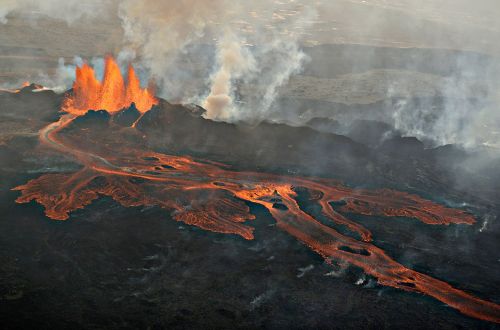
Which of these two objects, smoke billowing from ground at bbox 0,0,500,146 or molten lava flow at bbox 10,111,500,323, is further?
smoke billowing from ground at bbox 0,0,500,146

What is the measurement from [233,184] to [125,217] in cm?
952

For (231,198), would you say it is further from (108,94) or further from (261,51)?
(261,51)

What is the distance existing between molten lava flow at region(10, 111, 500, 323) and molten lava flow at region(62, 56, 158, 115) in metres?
8.56

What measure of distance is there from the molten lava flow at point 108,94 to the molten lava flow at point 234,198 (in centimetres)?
856

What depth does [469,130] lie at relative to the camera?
62.8m

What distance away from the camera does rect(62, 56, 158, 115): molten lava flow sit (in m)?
54.7

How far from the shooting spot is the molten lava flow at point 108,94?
5472 centimetres

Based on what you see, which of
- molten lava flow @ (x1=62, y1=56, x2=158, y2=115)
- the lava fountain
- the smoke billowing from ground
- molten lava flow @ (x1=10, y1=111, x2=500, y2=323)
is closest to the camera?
the lava fountain

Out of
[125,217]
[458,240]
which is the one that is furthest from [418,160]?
[125,217]

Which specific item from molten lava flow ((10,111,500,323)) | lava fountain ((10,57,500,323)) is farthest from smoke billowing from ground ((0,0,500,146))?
→ molten lava flow ((10,111,500,323))

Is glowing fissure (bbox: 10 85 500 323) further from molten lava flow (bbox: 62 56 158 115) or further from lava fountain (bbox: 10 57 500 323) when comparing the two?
molten lava flow (bbox: 62 56 158 115)

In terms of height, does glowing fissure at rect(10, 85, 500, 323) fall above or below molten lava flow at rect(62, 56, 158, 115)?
below

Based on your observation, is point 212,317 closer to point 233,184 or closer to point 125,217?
point 125,217

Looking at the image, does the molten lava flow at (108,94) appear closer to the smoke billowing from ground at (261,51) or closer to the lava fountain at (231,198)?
the lava fountain at (231,198)
